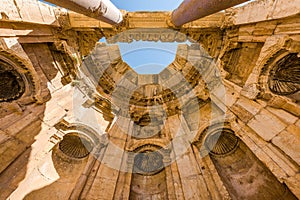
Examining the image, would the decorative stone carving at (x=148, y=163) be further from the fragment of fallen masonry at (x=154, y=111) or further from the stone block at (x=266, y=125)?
the stone block at (x=266, y=125)

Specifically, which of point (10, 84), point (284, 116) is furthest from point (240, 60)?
point (10, 84)

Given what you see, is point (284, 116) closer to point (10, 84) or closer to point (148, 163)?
point (148, 163)

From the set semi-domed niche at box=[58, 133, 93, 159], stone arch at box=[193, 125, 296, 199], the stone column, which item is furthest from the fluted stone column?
semi-domed niche at box=[58, 133, 93, 159]

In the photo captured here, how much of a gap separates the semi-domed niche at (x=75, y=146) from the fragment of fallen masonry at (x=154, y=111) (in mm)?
59

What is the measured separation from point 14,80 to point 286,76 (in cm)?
1033

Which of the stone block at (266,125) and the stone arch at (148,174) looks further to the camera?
the stone arch at (148,174)

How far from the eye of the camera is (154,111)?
30.8 feet

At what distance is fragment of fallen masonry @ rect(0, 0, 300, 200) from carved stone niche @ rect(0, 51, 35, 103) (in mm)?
32

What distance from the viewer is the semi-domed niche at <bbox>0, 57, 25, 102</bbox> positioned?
5266 millimetres

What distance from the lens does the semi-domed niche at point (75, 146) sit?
6.64 m

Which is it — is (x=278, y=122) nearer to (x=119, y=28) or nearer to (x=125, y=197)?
(x=125, y=197)

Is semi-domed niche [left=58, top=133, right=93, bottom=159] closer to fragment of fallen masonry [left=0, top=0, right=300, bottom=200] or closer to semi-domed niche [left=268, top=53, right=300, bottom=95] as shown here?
fragment of fallen masonry [left=0, top=0, right=300, bottom=200]

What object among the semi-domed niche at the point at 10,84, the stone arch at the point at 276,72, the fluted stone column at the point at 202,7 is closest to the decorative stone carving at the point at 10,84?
the semi-domed niche at the point at 10,84

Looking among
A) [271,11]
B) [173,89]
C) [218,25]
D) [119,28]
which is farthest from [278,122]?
[119,28]
